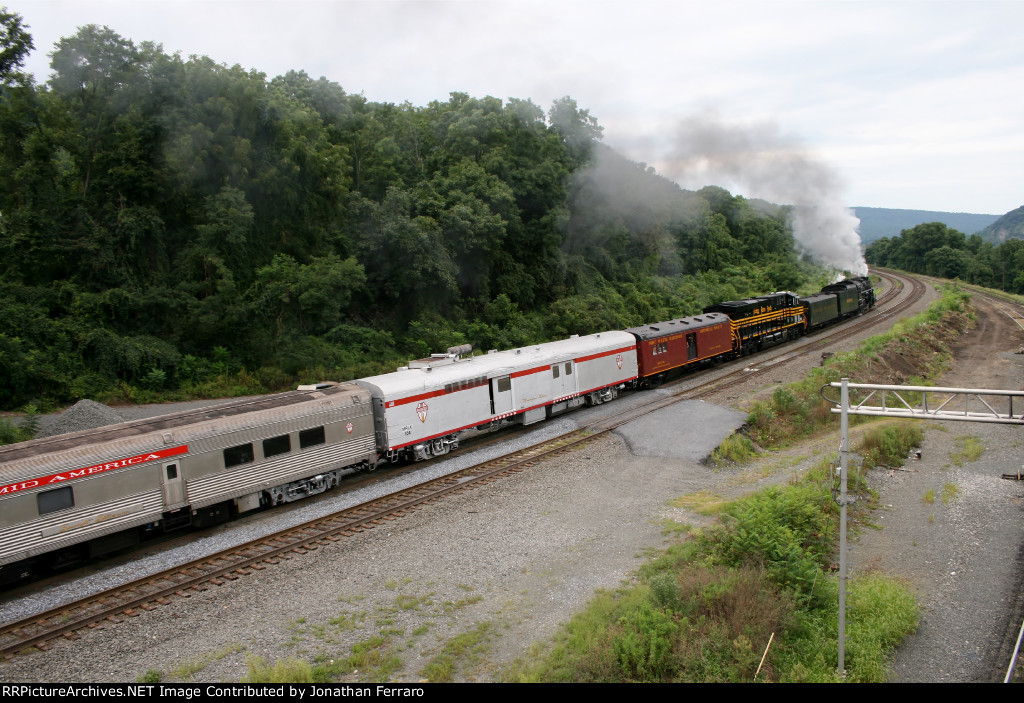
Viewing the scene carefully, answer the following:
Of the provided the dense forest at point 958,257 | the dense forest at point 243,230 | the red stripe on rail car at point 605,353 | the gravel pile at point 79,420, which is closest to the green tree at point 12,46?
the dense forest at point 243,230

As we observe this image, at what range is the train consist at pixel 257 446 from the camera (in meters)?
12.8

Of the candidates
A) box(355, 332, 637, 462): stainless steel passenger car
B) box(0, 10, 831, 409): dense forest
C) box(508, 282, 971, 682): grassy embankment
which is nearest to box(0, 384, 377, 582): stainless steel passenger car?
box(355, 332, 637, 462): stainless steel passenger car

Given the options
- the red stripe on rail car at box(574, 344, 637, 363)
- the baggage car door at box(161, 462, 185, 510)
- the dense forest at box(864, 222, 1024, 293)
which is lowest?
the baggage car door at box(161, 462, 185, 510)

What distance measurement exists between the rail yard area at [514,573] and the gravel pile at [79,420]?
8784mm

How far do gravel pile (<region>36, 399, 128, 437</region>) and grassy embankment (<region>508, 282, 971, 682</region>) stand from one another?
1747 cm

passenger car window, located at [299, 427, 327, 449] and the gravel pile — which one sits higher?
the gravel pile

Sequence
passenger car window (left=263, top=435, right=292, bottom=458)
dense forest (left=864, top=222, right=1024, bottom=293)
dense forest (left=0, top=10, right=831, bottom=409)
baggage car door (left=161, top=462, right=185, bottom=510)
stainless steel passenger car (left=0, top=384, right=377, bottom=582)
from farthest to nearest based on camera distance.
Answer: dense forest (left=864, top=222, right=1024, bottom=293), dense forest (left=0, top=10, right=831, bottom=409), passenger car window (left=263, top=435, right=292, bottom=458), baggage car door (left=161, top=462, right=185, bottom=510), stainless steel passenger car (left=0, top=384, right=377, bottom=582)

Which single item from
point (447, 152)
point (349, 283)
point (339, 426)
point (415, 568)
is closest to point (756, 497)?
point (415, 568)

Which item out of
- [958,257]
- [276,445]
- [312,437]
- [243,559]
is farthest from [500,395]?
[958,257]

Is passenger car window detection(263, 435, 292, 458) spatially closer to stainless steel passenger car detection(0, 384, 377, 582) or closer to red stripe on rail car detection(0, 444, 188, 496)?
stainless steel passenger car detection(0, 384, 377, 582)

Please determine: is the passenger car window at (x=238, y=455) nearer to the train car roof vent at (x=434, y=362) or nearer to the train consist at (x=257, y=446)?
the train consist at (x=257, y=446)

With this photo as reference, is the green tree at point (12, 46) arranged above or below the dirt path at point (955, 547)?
above

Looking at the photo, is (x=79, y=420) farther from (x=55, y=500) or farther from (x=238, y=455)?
(x=55, y=500)

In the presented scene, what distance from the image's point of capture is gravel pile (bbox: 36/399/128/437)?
20.7 m
